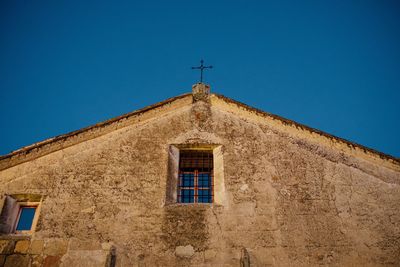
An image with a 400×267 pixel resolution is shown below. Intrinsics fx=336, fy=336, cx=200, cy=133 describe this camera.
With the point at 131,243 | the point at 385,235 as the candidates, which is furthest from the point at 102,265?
the point at 385,235

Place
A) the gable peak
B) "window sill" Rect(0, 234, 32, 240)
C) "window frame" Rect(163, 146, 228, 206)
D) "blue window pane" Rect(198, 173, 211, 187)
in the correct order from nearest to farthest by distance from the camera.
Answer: "window sill" Rect(0, 234, 32, 240)
"window frame" Rect(163, 146, 228, 206)
"blue window pane" Rect(198, 173, 211, 187)
the gable peak

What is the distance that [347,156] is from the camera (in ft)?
26.6

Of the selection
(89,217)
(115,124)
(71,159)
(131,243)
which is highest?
(115,124)

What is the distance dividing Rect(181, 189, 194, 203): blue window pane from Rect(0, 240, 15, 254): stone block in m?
3.52

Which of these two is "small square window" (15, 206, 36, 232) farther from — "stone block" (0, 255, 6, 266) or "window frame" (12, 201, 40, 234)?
"stone block" (0, 255, 6, 266)

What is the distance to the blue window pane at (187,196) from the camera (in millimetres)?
7758

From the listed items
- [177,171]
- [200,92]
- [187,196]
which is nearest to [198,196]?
[187,196]

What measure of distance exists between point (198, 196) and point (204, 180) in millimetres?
457

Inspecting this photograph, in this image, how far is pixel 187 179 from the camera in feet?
26.5

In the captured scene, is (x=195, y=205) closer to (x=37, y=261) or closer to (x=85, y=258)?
(x=85, y=258)

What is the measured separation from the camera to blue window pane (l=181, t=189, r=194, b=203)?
25.5ft

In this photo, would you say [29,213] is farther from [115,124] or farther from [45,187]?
[115,124]

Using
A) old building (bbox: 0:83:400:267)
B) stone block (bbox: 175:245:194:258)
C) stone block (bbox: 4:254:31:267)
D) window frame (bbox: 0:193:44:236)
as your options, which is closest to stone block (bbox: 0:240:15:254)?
old building (bbox: 0:83:400:267)

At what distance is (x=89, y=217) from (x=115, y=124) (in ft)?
7.88
